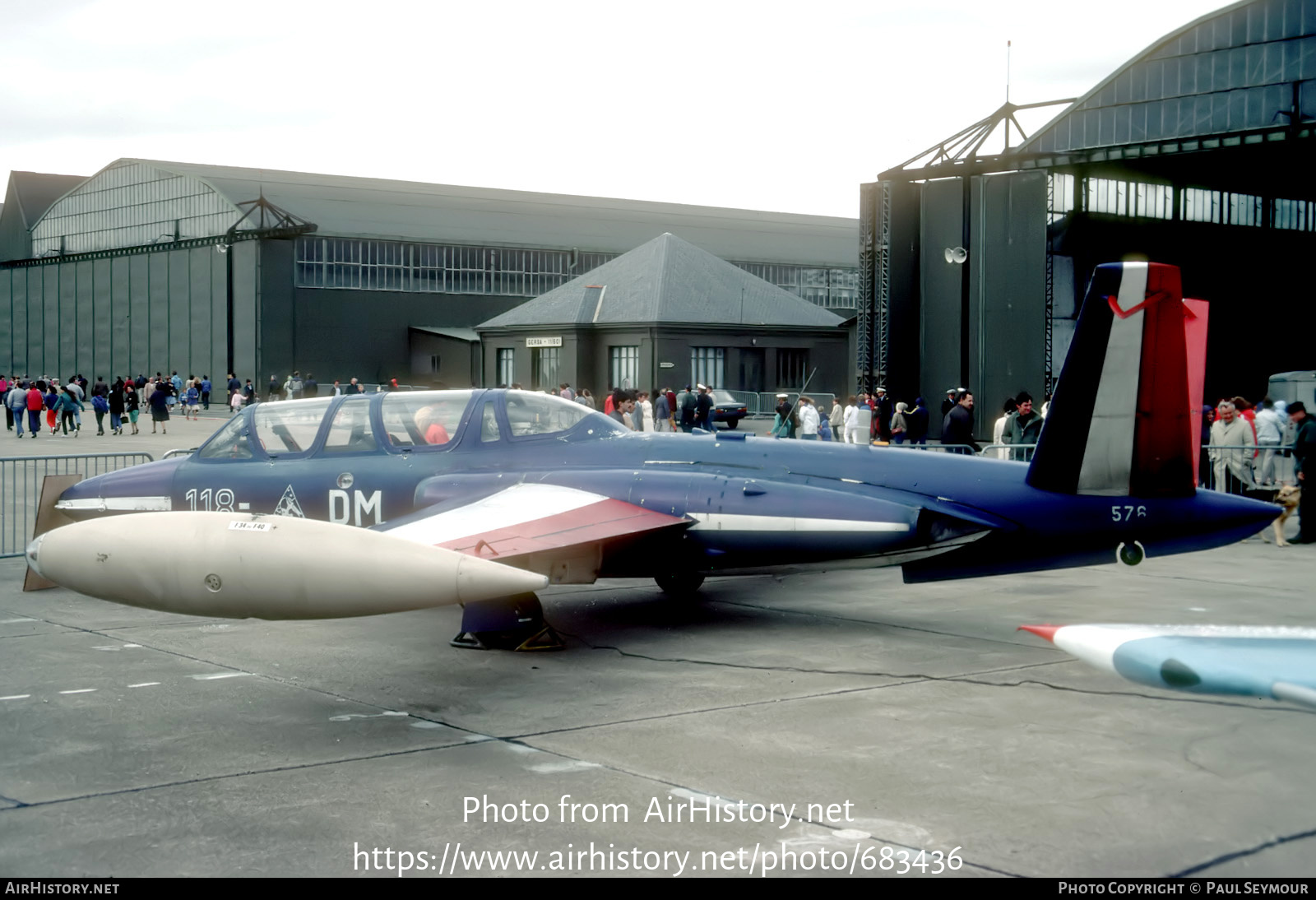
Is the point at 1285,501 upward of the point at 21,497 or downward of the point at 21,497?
upward

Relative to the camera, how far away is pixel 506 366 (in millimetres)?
57312

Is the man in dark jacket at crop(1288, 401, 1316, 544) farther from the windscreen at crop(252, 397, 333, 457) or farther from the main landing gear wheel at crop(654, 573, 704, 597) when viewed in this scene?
the windscreen at crop(252, 397, 333, 457)

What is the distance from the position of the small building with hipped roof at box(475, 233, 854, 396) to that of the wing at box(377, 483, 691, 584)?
41.4 metres

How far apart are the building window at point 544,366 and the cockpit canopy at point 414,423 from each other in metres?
42.7

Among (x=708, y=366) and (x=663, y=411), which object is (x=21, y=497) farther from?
(x=708, y=366)

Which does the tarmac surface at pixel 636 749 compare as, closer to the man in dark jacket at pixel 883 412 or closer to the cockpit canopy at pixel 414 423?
the cockpit canopy at pixel 414 423

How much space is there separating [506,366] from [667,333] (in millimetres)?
9348

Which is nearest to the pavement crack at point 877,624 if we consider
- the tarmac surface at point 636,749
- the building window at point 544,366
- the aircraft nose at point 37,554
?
the tarmac surface at point 636,749

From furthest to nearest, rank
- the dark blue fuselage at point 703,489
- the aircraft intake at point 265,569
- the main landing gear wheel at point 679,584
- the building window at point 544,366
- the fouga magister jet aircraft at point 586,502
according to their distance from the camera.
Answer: the building window at point 544,366, the main landing gear wheel at point 679,584, the dark blue fuselage at point 703,489, the fouga magister jet aircraft at point 586,502, the aircraft intake at point 265,569

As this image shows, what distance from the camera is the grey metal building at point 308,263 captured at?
65.9m

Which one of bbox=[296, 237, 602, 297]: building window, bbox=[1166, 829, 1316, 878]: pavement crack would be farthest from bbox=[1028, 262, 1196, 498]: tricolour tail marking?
bbox=[296, 237, 602, 297]: building window

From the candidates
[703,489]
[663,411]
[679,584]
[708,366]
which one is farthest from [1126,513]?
[708,366]

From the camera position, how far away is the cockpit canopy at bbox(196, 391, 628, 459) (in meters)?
10.9

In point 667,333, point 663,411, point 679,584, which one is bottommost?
point 679,584
